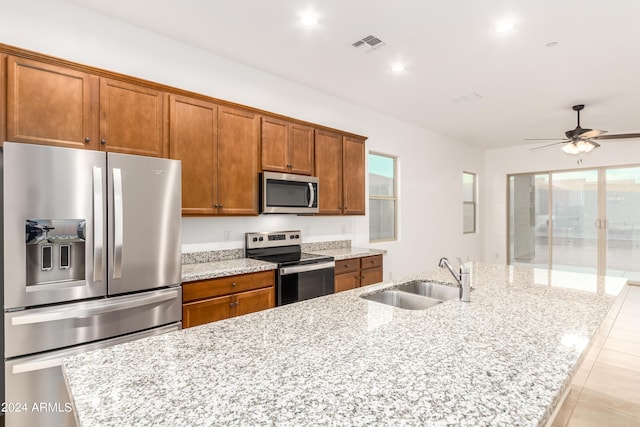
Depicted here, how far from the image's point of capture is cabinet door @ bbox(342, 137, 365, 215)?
4195 millimetres

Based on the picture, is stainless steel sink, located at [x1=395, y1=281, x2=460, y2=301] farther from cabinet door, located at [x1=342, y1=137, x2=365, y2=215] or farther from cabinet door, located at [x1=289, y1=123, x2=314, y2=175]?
cabinet door, located at [x1=342, y1=137, x2=365, y2=215]

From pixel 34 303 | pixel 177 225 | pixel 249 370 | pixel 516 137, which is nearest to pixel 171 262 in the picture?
pixel 177 225

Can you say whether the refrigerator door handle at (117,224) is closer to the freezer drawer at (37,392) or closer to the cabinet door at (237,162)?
the freezer drawer at (37,392)

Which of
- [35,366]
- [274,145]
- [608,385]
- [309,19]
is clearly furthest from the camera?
[274,145]

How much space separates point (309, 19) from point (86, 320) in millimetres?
2531

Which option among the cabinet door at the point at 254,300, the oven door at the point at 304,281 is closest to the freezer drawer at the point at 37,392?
the cabinet door at the point at 254,300

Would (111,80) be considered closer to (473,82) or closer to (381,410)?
(381,410)

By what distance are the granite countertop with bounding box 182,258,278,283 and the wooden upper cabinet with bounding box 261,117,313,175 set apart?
0.94m

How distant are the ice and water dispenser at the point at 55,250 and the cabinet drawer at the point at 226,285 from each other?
2.28 feet

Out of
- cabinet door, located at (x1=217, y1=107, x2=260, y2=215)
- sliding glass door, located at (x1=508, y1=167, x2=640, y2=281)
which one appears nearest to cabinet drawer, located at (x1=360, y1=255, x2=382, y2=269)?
cabinet door, located at (x1=217, y1=107, x2=260, y2=215)

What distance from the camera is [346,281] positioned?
12.2ft

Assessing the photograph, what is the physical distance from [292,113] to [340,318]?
2913 mm

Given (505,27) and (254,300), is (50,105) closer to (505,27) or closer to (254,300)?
(254,300)

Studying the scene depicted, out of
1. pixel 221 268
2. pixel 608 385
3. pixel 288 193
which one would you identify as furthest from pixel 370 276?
pixel 608 385
